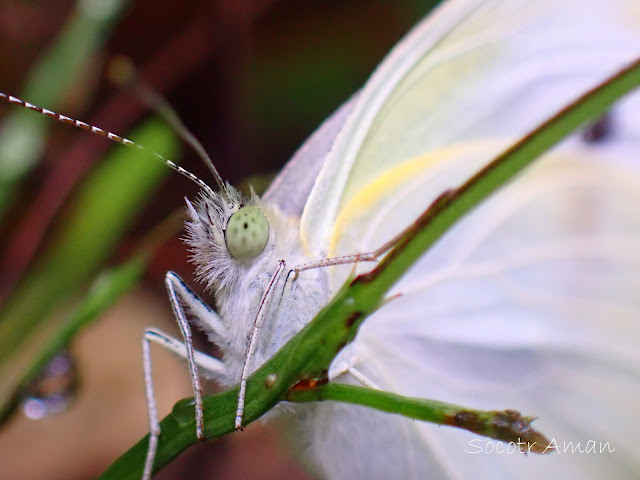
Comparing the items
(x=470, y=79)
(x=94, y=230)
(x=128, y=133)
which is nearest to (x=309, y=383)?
(x=470, y=79)

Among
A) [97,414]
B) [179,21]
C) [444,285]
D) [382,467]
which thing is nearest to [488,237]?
[444,285]

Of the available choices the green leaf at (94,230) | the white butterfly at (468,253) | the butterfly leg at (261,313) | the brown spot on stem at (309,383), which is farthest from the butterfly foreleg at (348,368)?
the green leaf at (94,230)

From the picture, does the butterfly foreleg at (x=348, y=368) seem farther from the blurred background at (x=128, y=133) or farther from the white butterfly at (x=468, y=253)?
the blurred background at (x=128, y=133)

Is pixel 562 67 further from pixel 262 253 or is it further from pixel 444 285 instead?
pixel 262 253

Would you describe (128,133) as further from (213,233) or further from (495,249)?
(495,249)

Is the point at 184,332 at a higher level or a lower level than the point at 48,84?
lower

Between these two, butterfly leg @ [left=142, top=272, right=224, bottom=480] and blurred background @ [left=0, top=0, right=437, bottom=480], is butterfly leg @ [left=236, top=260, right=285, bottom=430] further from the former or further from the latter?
blurred background @ [left=0, top=0, right=437, bottom=480]

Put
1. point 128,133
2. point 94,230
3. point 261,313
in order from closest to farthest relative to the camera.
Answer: point 261,313 < point 94,230 < point 128,133
